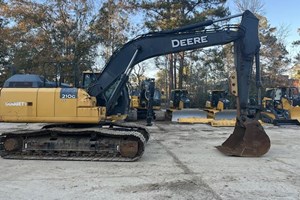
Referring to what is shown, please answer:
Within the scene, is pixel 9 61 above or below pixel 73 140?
above

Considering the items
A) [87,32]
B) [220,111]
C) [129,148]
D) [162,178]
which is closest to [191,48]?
[129,148]

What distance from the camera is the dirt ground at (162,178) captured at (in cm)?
614

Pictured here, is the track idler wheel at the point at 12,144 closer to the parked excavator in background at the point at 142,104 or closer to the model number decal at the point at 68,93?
the model number decal at the point at 68,93

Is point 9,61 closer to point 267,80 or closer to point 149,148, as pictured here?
point 267,80

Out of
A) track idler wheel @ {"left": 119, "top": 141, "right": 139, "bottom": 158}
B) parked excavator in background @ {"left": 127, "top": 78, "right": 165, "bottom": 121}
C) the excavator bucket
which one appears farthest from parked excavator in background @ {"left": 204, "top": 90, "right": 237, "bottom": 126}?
track idler wheel @ {"left": 119, "top": 141, "right": 139, "bottom": 158}

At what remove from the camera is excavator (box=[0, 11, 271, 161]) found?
363 inches

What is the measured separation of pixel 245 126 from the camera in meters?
9.80

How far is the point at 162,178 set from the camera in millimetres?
7281

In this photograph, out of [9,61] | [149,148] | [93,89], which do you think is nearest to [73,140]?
[93,89]

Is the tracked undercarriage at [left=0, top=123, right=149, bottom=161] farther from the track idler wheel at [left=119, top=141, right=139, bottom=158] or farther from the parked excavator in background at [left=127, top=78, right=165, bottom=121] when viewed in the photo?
the parked excavator in background at [left=127, top=78, right=165, bottom=121]

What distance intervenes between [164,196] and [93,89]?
477 cm

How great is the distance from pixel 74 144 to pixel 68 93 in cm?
130

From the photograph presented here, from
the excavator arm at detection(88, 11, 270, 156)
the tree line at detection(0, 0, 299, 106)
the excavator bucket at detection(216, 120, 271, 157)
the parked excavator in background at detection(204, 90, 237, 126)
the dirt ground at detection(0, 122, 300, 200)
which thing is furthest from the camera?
the tree line at detection(0, 0, 299, 106)

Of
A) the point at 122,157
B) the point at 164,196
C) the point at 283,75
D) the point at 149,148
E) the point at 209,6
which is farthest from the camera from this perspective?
the point at 283,75
